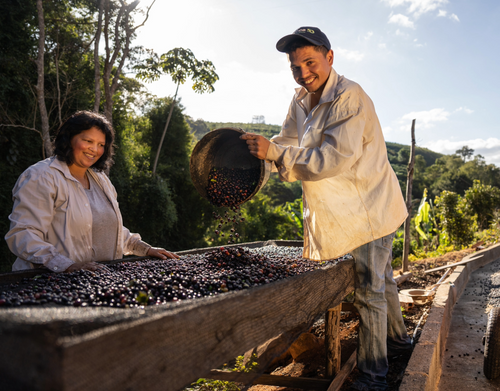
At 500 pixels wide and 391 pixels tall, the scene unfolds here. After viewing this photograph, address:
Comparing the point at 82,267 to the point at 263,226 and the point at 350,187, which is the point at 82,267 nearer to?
the point at 350,187

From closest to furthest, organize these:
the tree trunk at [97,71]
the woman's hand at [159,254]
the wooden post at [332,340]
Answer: the wooden post at [332,340] → the woman's hand at [159,254] → the tree trunk at [97,71]

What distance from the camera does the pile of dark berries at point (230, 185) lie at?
7.85 feet

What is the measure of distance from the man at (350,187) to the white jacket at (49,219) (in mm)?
1242

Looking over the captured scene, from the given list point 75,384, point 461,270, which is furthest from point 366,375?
point 461,270

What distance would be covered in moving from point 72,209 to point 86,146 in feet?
1.48

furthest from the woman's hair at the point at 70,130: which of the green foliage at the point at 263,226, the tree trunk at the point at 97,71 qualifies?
the green foliage at the point at 263,226

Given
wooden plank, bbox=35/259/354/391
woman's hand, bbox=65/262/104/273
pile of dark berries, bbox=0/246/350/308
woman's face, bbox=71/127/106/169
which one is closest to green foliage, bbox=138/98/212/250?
woman's face, bbox=71/127/106/169

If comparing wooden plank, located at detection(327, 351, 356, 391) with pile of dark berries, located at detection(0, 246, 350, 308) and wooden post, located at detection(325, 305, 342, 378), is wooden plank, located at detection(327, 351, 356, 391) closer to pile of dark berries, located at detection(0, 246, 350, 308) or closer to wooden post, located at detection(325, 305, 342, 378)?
wooden post, located at detection(325, 305, 342, 378)

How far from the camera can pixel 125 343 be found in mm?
861

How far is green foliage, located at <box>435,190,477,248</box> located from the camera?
12.8 meters

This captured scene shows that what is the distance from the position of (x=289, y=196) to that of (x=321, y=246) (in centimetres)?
5627

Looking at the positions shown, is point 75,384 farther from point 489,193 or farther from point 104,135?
point 489,193

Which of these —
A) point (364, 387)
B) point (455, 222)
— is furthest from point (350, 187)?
point (455, 222)

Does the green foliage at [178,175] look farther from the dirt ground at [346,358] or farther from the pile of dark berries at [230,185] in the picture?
the pile of dark berries at [230,185]
